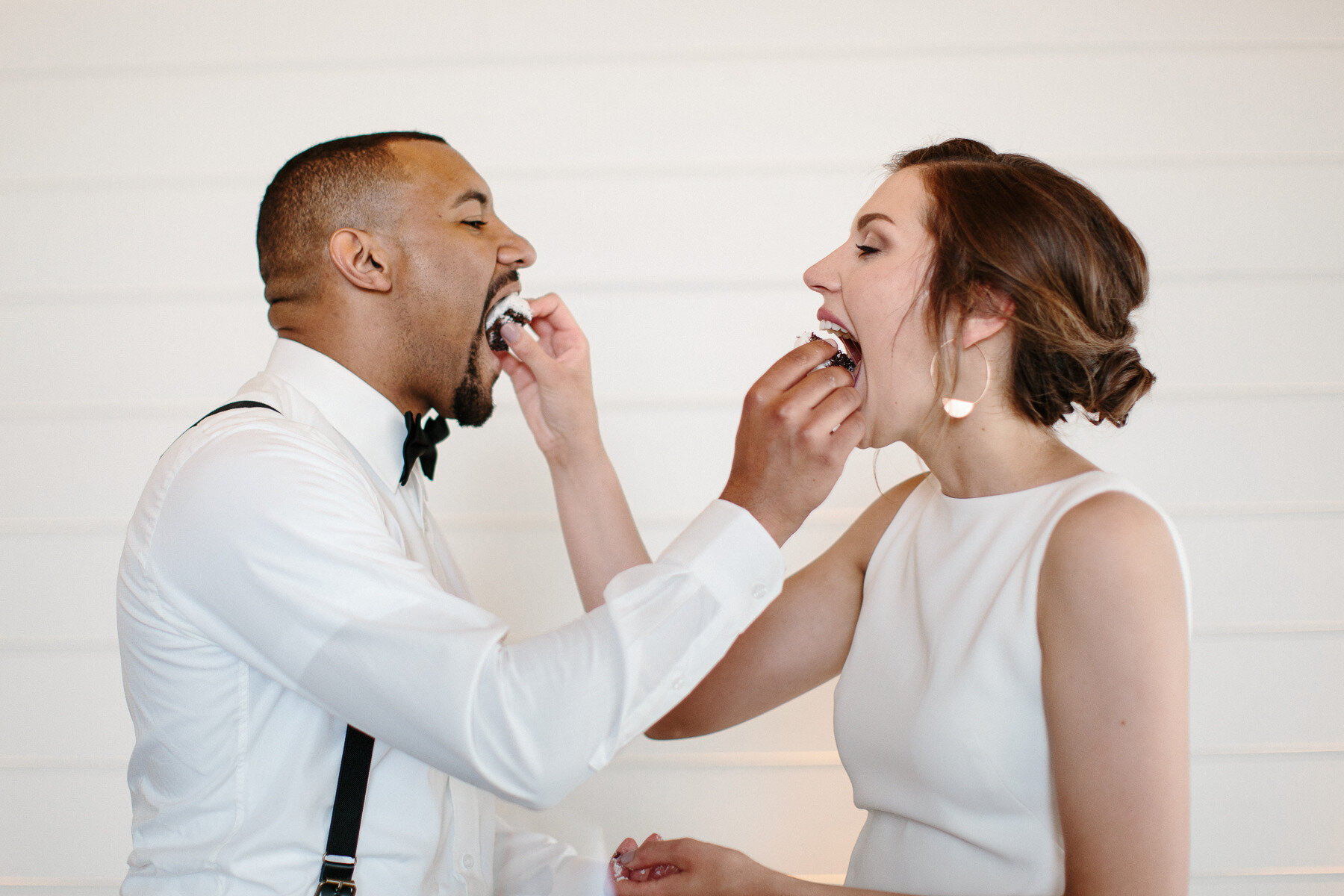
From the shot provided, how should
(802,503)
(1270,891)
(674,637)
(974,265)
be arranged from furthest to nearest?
1. (1270,891)
2. (974,265)
3. (802,503)
4. (674,637)

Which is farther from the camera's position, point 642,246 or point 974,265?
point 642,246

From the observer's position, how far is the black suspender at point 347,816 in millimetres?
1315

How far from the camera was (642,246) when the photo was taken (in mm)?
2537

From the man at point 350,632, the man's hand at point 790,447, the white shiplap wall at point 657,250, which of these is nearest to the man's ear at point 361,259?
the man at point 350,632

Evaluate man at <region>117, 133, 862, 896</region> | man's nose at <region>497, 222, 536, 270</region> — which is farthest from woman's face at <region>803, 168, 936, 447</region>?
man's nose at <region>497, 222, 536, 270</region>

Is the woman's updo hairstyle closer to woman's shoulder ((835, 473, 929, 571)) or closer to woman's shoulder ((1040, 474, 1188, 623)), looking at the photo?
woman's shoulder ((1040, 474, 1188, 623))

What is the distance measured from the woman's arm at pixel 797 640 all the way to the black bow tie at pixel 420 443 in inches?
26.2

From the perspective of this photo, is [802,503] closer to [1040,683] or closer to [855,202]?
[1040,683]

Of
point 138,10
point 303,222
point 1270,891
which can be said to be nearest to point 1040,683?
point 303,222

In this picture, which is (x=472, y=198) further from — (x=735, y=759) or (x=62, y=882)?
(x=62, y=882)

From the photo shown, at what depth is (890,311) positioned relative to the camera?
5.19ft

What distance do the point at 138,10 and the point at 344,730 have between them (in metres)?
2.21

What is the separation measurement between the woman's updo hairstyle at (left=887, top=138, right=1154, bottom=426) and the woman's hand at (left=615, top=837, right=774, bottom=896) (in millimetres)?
853

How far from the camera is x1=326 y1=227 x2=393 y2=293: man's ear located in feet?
5.41
